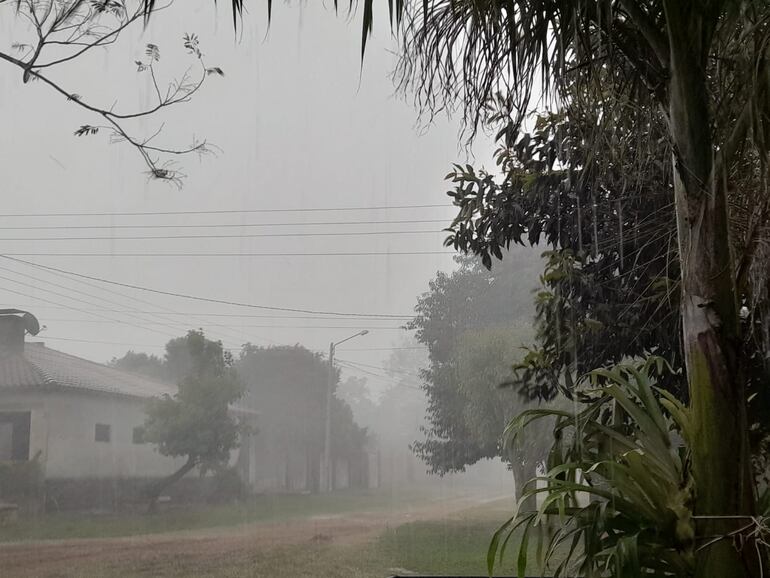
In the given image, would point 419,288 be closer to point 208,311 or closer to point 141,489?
point 208,311

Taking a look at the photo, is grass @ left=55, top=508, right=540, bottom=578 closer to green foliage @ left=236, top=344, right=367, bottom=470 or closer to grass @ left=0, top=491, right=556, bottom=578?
grass @ left=0, top=491, right=556, bottom=578

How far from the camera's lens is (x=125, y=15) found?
6.07ft

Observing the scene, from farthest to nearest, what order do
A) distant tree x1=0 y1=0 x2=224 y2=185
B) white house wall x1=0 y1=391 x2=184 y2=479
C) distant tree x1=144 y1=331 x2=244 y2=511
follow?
distant tree x1=144 y1=331 x2=244 y2=511 < white house wall x1=0 y1=391 x2=184 y2=479 < distant tree x1=0 y1=0 x2=224 y2=185

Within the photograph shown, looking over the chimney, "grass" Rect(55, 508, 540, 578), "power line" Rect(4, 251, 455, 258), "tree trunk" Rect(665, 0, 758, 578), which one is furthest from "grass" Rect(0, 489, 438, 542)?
"tree trunk" Rect(665, 0, 758, 578)

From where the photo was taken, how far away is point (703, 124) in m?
1.28

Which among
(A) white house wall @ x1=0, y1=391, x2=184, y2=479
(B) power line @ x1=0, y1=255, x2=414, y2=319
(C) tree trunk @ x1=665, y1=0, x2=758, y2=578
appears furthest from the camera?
(B) power line @ x1=0, y1=255, x2=414, y2=319

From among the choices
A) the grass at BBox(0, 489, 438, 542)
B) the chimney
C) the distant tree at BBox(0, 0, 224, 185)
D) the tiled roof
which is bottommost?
the grass at BBox(0, 489, 438, 542)

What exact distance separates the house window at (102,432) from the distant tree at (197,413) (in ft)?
0.36

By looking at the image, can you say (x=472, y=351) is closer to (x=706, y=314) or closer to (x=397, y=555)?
(x=397, y=555)

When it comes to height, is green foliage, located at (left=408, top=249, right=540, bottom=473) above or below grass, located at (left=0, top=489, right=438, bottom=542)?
above

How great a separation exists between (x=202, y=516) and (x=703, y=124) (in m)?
1.83

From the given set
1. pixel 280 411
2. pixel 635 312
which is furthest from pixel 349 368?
pixel 635 312

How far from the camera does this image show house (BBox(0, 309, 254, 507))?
7.45ft

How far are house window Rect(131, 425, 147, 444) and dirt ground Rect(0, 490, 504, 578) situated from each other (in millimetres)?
284
